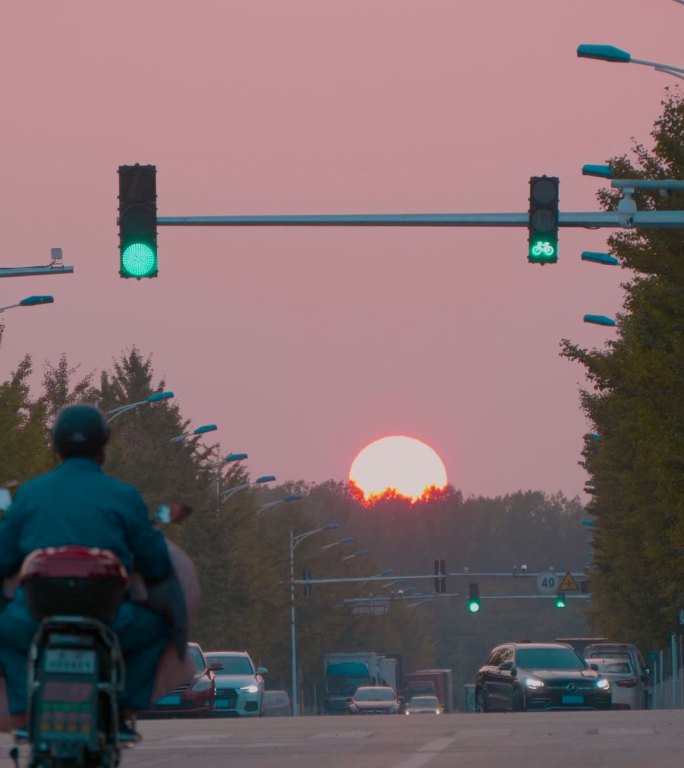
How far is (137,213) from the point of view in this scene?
859 inches

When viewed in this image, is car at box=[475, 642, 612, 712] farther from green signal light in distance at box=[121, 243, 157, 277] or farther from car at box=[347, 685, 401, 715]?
car at box=[347, 685, 401, 715]

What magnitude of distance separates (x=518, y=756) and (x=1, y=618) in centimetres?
1011

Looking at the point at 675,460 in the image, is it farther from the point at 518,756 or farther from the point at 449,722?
the point at 518,756

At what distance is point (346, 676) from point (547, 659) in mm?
55989

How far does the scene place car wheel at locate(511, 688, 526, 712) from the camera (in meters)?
36.9

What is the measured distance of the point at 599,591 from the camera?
7906 cm

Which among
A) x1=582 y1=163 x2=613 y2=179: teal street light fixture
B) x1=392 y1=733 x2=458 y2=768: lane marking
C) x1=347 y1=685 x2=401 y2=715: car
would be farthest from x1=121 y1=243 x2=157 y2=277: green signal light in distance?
x1=347 y1=685 x2=401 y2=715: car

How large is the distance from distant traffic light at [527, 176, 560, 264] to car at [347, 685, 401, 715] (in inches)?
1859

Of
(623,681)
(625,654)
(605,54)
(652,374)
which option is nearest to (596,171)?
(605,54)

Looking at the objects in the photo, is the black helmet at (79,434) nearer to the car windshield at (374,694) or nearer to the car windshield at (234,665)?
the car windshield at (234,665)

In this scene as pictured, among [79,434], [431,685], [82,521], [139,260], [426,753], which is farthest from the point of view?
[431,685]

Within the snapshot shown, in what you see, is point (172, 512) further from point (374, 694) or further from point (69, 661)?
point (374, 694)

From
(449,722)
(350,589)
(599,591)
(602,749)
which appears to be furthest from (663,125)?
(350,589)

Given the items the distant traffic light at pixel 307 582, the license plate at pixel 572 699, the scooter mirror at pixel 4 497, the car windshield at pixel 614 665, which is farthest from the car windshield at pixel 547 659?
the distant traffic light at pixel 307 582
